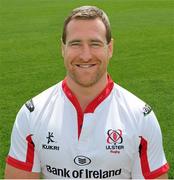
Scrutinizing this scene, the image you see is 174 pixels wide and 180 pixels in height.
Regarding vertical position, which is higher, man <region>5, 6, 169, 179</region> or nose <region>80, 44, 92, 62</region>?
nose <region>80, 44, 92, 62</region>

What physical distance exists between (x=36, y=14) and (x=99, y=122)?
20183 millimetres

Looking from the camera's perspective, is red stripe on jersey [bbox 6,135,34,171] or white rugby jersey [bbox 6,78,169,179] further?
red stripe on jersey [bbox 6,135,34,171]

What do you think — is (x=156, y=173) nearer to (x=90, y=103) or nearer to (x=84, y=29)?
(x=90, y=103)

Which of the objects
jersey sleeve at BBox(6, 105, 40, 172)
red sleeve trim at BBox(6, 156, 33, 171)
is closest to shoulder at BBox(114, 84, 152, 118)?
jersey sleeve at BBox(6, 105, 40, 172)

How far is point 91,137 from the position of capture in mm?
2740

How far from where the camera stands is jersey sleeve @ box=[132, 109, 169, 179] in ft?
8.86

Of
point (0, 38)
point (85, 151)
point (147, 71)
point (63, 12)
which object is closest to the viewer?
point (85, 151)

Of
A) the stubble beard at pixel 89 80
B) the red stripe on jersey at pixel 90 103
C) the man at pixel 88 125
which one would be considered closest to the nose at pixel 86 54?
the man at pixel 88 125

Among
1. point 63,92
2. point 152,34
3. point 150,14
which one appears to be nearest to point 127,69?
point 152,34

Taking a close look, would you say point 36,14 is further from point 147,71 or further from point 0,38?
point 147,71

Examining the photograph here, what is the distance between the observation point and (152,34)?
1552 centimetres

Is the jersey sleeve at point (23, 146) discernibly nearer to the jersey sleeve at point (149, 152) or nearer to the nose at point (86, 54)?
the nose at point (86, 54)

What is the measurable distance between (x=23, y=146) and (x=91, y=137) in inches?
17.0

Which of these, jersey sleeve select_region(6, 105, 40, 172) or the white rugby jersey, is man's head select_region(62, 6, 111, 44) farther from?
jersey sleeve select_region(6, 105, 40, 172)
